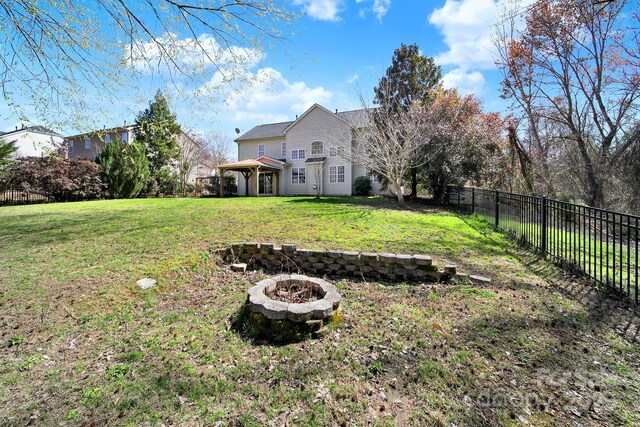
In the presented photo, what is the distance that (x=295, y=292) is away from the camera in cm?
400

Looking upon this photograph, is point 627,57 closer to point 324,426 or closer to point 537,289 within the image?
point 537,289

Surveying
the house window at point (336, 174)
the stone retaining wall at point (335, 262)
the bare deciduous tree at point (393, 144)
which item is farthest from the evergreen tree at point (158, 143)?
the stone retaining wall at point (335, 262)

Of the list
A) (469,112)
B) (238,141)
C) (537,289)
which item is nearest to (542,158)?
(469,112)

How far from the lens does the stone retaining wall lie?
16.3 feet

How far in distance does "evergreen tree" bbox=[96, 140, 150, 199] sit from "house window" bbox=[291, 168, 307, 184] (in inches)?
441

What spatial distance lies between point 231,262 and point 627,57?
53.7 ft

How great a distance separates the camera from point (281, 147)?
83.7 feet

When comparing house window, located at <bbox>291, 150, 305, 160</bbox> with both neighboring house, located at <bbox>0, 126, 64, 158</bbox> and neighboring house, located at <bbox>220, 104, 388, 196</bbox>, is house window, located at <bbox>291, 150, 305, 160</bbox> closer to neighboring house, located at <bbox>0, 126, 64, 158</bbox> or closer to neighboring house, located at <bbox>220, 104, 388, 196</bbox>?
neighboring house, located at <bbox>220, 104, 388, 196</bbox>

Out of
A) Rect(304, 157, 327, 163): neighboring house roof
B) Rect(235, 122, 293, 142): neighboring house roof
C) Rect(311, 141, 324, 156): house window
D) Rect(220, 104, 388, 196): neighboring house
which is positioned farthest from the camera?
Rect(235, 122, 293, 142): neighboring house roof

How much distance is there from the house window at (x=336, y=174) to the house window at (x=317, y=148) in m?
1.62

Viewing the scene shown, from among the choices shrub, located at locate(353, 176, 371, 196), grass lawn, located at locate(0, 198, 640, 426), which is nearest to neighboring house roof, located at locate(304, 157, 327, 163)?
shrub, located at locate(353, 176, 371, 196)

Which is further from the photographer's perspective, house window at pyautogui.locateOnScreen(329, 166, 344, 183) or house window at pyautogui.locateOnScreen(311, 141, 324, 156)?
house window at pyautogui.locateOnScreen(311, 141, 324, 156)

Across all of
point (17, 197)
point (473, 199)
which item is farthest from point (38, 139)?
point (17, 197)

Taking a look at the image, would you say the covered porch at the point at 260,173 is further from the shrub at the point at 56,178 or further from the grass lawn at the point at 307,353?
the grass lawn at the point at 307,353
